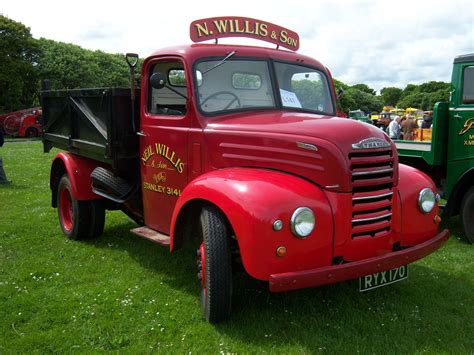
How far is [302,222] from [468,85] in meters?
4.21

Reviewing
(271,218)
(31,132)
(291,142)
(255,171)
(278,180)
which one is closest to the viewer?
(271,218)

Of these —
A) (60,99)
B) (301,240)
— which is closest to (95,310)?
(301,240)

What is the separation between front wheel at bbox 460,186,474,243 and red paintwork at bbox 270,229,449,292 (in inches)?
106

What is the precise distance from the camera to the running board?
4.41 metres

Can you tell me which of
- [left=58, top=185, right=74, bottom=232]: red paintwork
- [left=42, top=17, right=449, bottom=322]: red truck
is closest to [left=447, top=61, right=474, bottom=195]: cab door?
[left=42, top=17, right=449, bottom=322]: red truck

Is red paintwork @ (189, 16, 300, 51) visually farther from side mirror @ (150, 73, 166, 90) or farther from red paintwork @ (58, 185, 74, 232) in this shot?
red paintwork @ (58, 185, 74, 232)

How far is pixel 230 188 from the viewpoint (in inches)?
134

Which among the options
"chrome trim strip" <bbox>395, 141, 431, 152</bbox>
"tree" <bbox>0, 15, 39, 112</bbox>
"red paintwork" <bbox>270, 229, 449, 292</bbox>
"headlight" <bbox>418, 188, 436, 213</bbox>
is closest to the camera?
"red paintwork" <bbox>270, 229, 449, 292</bbox>

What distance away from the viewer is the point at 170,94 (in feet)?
15.1

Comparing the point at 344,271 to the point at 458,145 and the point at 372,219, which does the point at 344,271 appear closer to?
the point at 372,219

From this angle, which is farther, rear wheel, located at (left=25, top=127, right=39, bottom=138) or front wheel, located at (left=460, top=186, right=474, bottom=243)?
rear wheel, located at (left=25, top=127, right=39, bottom=138)

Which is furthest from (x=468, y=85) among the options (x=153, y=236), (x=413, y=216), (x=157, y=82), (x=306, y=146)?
(x=153, y=236)

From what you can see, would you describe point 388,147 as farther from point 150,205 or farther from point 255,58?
point 150,205

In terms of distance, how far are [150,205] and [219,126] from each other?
1.39 m
